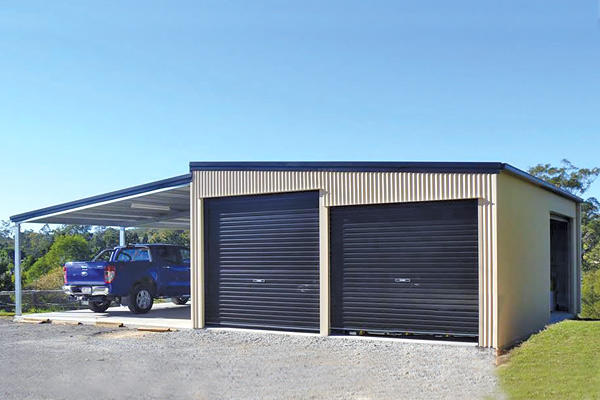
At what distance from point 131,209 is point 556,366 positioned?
1184cm

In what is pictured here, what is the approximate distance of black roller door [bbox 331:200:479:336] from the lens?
11320mm

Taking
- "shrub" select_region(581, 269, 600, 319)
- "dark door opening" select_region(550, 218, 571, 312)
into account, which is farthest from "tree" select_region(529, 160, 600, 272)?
"dark door opening" select_region(550, 218, 571, 312)

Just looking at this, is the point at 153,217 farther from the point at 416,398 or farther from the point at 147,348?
the point at 416,398

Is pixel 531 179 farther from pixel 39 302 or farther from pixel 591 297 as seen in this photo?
pixel 591 297

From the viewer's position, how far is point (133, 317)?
16797 millimetres

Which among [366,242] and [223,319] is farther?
[223,319]

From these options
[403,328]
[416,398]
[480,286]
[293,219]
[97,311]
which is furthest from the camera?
[97,311]

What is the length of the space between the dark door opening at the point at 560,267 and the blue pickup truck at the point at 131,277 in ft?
31.3

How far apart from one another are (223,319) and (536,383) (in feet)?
23.3

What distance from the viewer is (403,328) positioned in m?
11.9

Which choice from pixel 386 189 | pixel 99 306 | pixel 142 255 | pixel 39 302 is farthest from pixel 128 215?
pixel 386 189

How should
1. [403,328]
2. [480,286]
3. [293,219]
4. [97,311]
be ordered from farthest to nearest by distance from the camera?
1. [97,311]
2. [293,219]
3. [403,328]
4. [480,286]

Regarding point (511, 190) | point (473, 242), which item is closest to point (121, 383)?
point (473, 242)

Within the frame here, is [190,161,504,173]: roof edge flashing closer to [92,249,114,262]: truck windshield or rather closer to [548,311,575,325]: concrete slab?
[548,311,575,325]: concrete slab
